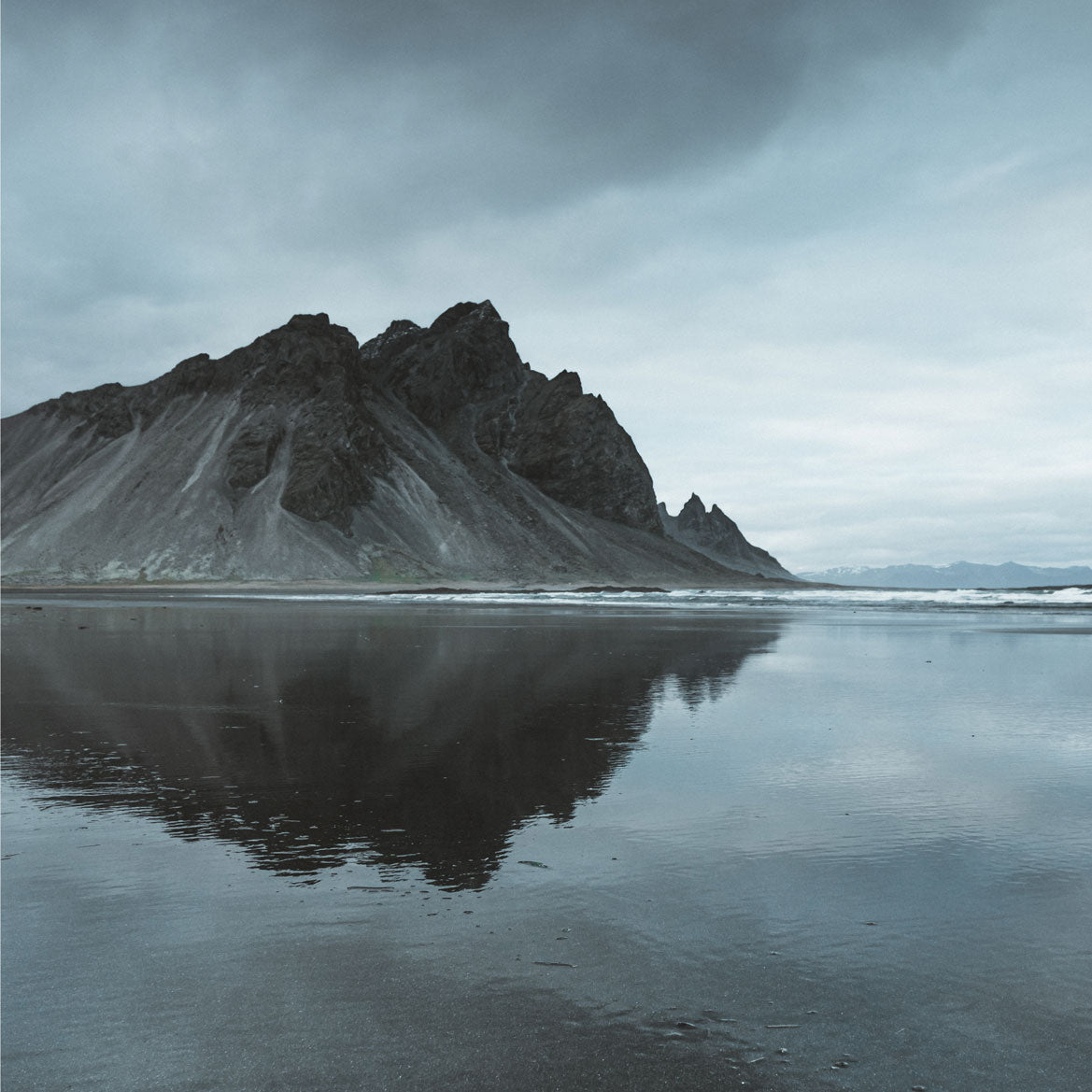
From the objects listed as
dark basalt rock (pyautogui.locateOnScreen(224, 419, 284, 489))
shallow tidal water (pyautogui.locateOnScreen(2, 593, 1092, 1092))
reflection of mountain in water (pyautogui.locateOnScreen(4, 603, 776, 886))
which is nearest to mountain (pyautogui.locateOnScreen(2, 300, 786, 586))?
dark basalt rock (pyautogui.locateOnScreen(224, 419, 284, 489))

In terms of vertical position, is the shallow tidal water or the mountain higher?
the mountain

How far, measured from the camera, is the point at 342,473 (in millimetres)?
136125

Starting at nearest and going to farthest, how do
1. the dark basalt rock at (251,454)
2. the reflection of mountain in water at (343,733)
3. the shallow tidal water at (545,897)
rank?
the shallow tidal water at (545,897) → the reflection of mountain in water at (343,733) → the dark basalt rock at (251,454)

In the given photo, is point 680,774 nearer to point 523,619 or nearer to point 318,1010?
point 318,1010

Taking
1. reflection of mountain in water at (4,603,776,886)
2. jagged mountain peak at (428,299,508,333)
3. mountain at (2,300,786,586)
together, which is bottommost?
reflection of mountain in water at (4,603,776,886)

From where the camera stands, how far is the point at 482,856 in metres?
6.29

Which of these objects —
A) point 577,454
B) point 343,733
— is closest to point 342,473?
point 577,454

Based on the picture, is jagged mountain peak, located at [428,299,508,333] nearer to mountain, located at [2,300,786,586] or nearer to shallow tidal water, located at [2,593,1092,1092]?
mountain, located at [2,300,786,586]

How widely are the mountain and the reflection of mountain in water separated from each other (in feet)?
336

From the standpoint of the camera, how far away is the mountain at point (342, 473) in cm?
12519

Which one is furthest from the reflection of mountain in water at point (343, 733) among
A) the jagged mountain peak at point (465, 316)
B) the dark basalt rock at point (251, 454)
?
the jagged mountain peak at point (465, 316)

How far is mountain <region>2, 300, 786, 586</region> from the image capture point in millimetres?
125188

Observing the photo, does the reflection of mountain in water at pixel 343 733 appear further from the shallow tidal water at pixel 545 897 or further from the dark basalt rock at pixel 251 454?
the dark basalt rock at pixel 251 454

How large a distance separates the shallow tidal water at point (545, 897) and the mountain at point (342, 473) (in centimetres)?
11288
